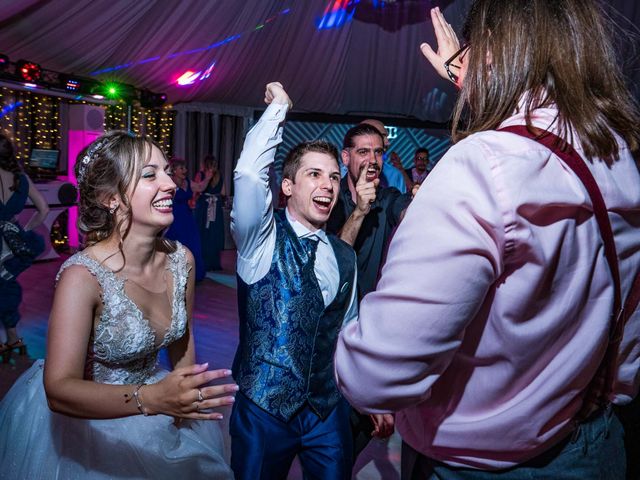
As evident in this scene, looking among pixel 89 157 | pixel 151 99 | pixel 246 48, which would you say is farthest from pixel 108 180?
pixel 151 99

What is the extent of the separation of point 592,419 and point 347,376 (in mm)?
417

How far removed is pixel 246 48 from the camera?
8727 millimetres

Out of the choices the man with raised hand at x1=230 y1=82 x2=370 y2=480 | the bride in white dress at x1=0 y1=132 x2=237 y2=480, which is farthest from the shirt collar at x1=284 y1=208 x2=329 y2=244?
the bride in white dress at x1=0 y1=132 x2=237 y2=480

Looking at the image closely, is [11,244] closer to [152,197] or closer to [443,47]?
[152,197]

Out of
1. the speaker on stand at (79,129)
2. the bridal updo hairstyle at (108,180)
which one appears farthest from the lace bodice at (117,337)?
the speaker on stand at (79,129)

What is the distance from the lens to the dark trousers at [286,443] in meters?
1.67

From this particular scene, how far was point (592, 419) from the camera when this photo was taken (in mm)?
854

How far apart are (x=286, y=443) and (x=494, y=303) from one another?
1150mm

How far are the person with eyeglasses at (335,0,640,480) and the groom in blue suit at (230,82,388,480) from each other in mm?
854

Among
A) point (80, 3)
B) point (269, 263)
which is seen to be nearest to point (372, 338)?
point (269, 263)

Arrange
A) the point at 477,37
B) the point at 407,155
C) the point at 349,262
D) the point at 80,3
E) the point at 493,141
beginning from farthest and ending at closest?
1. the point at 407,155
2. the point at 80,3
3. the point at 349,262
4. the point at 477,37
5. the point at 493,141

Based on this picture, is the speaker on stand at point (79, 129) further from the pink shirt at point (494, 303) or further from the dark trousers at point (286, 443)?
the pink shirt at point (494, 303)

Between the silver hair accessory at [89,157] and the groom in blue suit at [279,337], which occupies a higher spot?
the silver hair accessory at [89,157]

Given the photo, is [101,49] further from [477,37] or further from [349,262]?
[477,37]
